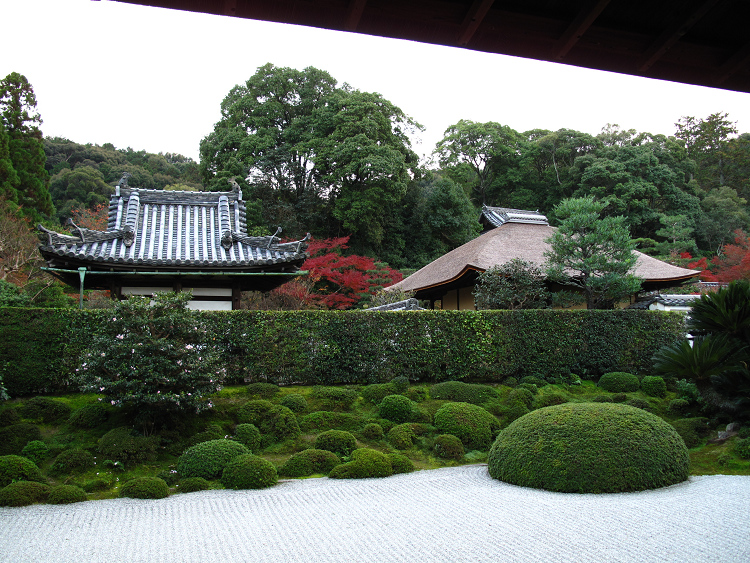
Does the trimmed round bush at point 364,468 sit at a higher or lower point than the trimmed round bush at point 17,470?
lower

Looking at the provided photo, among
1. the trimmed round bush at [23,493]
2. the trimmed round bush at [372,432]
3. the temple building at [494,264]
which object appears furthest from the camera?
the temple building at [494,264]

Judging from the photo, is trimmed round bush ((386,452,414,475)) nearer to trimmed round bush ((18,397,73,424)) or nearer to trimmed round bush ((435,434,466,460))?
trimmed round bush ((435,434,466,460))

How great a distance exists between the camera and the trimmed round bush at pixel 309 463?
7432mm

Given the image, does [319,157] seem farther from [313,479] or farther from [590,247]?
[313,479]

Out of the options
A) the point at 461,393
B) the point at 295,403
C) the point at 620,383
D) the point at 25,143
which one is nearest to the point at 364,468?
the point at 295,403

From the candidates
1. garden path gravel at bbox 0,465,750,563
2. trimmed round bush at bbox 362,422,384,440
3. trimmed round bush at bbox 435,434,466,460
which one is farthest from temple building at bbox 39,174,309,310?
garden path gravel at bbox 0,465,750,563

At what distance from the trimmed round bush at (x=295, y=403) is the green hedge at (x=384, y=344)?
43.4 inches

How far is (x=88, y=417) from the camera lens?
8.33 meters

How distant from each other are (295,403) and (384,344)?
98.6 inches

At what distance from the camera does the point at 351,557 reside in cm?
432

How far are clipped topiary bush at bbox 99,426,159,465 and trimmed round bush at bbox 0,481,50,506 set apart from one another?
1059mm

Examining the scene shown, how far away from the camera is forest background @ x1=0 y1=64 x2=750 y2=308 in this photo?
24531mm

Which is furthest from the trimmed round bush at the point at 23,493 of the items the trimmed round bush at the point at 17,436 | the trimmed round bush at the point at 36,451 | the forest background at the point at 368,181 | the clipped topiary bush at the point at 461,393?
the forest background at the point at 368,181

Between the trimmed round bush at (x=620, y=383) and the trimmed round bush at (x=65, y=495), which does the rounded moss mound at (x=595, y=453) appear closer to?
the trimmed round bush at (x=620, y=383)
